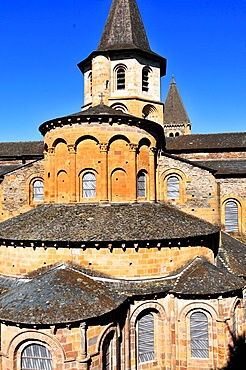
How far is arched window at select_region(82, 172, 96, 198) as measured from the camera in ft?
50.5

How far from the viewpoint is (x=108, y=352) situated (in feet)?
37.5

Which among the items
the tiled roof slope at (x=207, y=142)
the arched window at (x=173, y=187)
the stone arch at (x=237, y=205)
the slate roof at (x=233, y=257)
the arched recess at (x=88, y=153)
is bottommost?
the slate roof at (x=233, y=257)

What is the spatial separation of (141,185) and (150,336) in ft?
22.2

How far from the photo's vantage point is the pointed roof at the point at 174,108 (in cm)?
4650

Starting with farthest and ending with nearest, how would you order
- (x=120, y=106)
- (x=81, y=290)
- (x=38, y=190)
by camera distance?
(x=120, y=106), (x=38, y=190), (x=81, y=290)

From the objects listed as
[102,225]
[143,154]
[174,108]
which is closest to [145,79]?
[143,154]

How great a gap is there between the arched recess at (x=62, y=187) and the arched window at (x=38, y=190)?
4.19 meters

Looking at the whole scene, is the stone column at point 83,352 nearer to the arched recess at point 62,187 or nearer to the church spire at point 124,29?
the arched recess at point 62,187

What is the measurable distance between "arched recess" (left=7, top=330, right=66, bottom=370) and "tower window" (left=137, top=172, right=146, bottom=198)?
7937 millimetres

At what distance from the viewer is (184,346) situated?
494 inches

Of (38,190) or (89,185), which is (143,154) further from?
(38,190)

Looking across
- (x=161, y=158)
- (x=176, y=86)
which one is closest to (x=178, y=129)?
(x=176, y=86)

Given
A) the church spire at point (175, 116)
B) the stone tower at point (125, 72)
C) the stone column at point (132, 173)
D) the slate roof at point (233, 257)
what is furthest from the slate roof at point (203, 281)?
the church spire at point (175, 116)

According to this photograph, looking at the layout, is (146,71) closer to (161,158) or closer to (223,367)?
(161,158)
